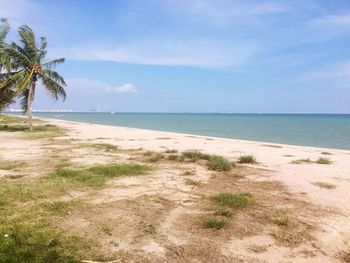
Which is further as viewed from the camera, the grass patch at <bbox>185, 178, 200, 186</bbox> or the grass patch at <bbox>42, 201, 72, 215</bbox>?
the grass patch at <bbox>185, 178, 200, 186</bbox>

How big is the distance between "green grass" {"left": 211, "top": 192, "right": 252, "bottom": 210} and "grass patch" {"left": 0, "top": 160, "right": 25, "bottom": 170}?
6.41 m

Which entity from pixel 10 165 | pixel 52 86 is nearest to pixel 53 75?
pixel 52 86

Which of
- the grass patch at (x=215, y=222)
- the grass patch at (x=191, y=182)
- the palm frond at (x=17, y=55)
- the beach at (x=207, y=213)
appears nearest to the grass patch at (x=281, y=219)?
the beach at (x=207, y=213)

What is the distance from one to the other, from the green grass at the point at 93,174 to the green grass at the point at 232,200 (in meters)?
2.81

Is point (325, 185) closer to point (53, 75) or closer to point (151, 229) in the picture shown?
point (151, 229)

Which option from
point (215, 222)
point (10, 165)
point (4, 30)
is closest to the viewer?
point (215, 222)

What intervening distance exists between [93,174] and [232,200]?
414 cm

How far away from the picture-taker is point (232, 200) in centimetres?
681

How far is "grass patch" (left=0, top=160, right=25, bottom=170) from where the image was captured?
405 inches

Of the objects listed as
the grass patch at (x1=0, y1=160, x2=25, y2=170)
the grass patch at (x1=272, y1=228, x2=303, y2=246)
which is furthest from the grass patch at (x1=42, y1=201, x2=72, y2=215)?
the grass patch at (x1=0, y1=160, x2=25, y2=170)

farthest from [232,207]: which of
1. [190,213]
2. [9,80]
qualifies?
[9,80]

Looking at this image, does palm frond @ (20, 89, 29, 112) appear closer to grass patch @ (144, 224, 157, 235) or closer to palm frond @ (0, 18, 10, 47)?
palm frond @ (0, 18, 10, 47)

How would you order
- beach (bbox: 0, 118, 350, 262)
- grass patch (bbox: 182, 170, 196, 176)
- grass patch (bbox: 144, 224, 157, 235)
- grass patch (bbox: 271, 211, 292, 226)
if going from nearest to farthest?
beach (bbox: 0, 118, 350, 262) < grass patch (bbox: 144, 224, 157, 235) < grass patch (bbox: 271, 211, 292, 226) < grass patch (bbox: 182, 170, 196, 176)

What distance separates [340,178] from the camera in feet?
31.6
